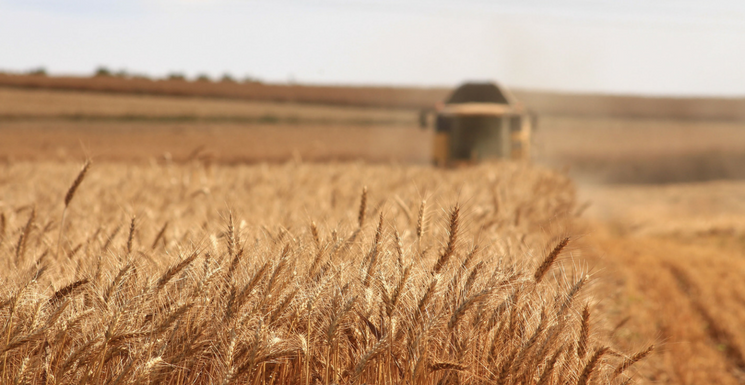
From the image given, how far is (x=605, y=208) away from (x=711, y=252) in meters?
8.42

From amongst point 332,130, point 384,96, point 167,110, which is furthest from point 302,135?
point 384,96

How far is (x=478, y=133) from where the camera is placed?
10820mm

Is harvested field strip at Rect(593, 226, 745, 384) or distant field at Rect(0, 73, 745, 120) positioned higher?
distant field at Rect(0, 73, 745, 120)

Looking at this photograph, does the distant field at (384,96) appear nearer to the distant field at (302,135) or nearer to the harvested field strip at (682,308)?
the distant field at (302,135)

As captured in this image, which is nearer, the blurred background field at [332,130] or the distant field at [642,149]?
the blurred background field at [332,130]

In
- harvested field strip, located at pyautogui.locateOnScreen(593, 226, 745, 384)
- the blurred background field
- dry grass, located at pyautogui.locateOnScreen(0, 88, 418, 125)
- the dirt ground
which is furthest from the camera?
dry grass, located at pyautogui.locateOnScreen(0, 88, 418, 125)

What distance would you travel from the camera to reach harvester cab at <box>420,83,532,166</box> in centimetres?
1076

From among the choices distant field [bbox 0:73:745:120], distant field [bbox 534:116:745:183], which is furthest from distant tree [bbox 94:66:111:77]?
distant field [bbox 534:116:745:183]

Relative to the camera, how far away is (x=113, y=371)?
4.53ft

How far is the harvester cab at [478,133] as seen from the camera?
10758mm

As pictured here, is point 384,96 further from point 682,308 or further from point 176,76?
point 682,308

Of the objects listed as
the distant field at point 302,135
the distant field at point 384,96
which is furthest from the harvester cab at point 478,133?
the distant field at point 384,96

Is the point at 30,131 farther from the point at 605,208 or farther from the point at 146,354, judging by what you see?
the point at 146,354

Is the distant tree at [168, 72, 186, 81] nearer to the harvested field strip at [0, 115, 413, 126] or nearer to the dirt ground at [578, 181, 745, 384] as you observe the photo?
the harvested field strip at [0, 115, 413, 126]
